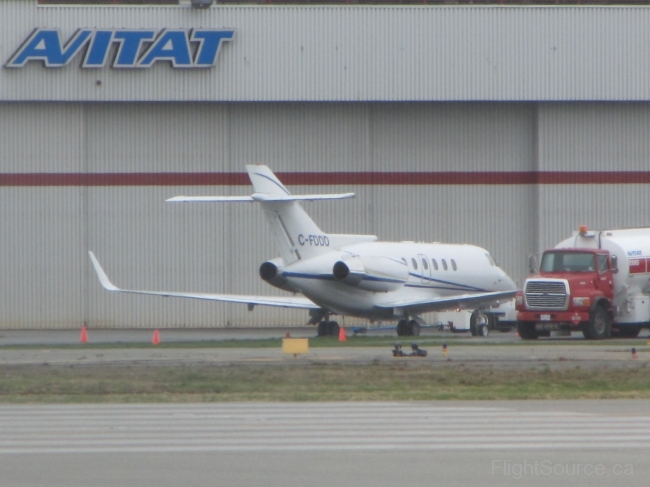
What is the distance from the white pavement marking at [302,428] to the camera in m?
11.5

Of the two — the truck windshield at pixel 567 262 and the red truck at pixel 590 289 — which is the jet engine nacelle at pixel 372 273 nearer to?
the red truck at pixel 590 289

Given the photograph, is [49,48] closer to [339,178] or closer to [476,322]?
[339,178]

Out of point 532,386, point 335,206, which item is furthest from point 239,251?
point 532,386

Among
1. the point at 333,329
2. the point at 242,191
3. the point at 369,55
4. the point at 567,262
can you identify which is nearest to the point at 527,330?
the point at 567,262

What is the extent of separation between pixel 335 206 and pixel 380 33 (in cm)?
750

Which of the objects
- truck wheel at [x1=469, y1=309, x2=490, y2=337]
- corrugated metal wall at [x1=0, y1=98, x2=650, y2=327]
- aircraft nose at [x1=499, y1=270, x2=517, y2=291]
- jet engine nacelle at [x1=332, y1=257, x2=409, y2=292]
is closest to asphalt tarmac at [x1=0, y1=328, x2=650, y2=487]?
jet engine nacelle at [x1=332, y1=257, x2=409, y2=292]

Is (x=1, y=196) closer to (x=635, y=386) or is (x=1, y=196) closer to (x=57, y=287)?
(x=57, y=287)

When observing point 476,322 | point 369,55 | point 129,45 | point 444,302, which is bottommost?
point 476,322

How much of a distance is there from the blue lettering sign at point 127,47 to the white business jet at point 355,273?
10163 millimetres

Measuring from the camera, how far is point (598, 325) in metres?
32.6

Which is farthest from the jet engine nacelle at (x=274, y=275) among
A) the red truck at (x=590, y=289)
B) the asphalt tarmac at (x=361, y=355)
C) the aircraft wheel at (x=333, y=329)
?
the red truck at (x=590, y=289)

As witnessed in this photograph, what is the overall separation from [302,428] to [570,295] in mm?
20570

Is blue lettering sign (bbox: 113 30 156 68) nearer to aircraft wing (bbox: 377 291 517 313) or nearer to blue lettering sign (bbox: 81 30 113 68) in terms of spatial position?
blue lettering sign (bbox: 81 30 113 68)

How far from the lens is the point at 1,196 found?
4334 centimetres
